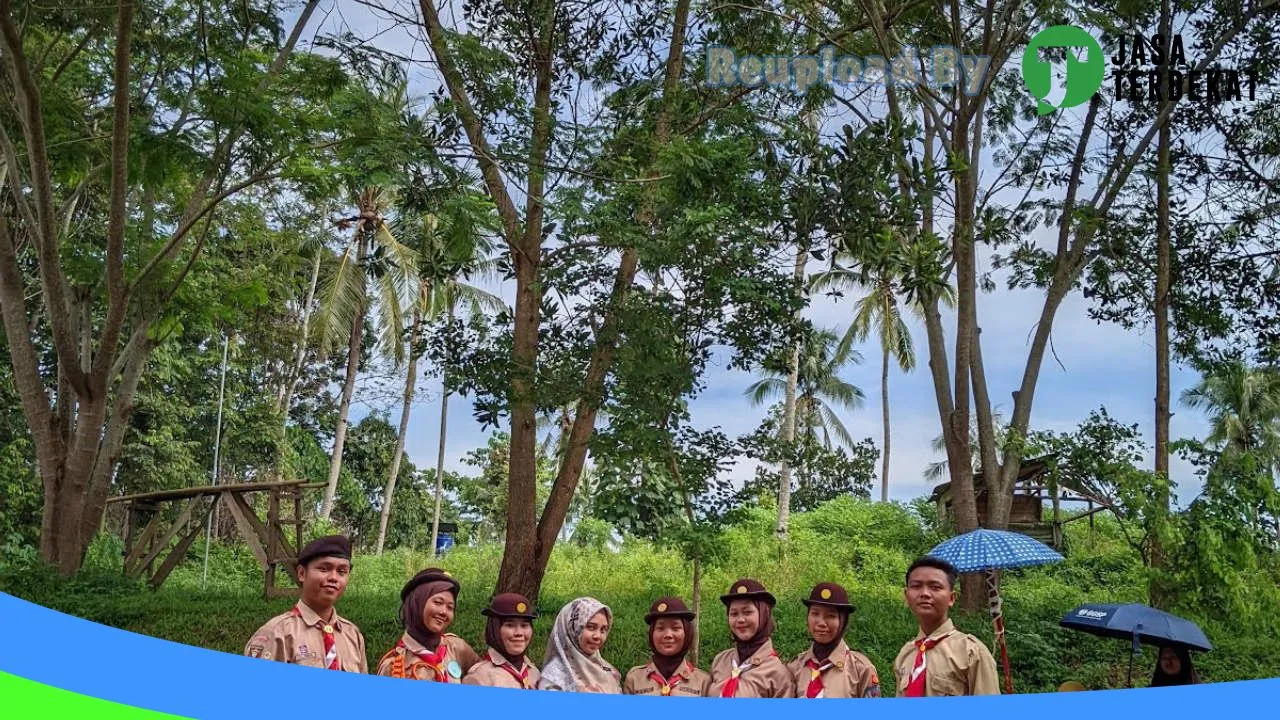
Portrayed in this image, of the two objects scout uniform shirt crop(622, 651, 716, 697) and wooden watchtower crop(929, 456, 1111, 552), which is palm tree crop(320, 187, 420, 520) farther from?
scout uniform shirt crop(622, 651, 716, 697)

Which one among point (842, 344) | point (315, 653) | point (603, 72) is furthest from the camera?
point (842, 344)

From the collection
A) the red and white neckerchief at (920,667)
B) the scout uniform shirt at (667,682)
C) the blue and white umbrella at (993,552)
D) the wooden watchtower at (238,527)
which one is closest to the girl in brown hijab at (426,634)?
the scout uniform shirt at (667,682)

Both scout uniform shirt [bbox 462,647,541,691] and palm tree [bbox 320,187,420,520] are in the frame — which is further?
palm tree [bbox 320,187,420,520]

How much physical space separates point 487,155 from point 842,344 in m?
9.63

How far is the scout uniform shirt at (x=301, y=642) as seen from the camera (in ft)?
8.53

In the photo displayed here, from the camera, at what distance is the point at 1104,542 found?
481 inches

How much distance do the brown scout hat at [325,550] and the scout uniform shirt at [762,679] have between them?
97 cm

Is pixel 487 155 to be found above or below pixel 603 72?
below

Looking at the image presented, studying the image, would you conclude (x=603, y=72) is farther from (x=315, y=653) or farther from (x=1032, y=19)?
(x=315, y=653)

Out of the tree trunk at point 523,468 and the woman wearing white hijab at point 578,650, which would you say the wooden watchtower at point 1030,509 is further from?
the woman wearing white hijab at point 578,650

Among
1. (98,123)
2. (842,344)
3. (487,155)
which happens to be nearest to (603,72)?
(487,155)

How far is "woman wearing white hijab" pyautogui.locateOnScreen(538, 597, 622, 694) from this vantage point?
271 centimetres

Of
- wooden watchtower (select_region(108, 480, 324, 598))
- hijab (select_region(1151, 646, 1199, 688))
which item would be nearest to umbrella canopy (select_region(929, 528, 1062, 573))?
hijab (select_region(1151, 646, 1199, 688))

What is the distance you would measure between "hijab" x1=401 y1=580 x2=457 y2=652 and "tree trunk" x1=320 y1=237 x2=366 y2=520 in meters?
9.83
